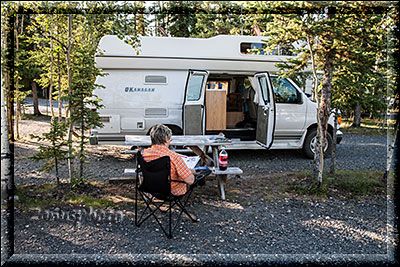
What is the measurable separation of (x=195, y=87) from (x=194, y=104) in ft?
1.45

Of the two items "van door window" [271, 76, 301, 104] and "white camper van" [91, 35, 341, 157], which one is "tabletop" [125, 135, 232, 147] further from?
"van door window" [271, 76, 301, 104]

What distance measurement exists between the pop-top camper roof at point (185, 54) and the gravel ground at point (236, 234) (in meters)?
3.61

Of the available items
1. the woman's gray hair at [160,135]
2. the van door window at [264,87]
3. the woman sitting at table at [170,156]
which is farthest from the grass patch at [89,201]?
the van door window at [264,87]

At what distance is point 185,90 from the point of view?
7.42 m

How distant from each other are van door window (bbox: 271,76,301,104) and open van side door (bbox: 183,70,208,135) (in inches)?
67.0

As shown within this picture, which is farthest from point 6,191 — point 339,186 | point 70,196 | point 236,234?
point 339,186

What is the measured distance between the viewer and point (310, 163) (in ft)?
25.2

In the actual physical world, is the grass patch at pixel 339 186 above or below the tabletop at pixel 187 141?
below

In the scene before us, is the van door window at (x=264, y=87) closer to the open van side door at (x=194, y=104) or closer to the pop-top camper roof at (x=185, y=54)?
the pop-top camper roof at (x=185, y=54)

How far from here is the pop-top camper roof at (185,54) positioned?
23.4 feet

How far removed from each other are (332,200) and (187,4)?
12.0 ft

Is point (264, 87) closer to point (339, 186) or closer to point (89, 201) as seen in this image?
point (339, 186)

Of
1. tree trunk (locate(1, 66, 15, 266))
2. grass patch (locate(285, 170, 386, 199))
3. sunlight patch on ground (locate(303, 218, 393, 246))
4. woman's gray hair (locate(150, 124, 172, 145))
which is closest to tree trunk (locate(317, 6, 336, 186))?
grass patch (locate(285, 170, 386, 199))

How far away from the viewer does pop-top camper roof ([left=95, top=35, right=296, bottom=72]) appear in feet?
23.4
